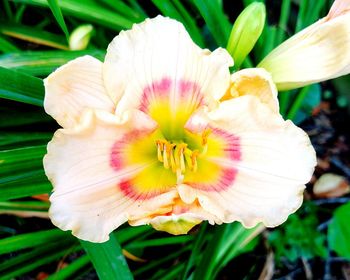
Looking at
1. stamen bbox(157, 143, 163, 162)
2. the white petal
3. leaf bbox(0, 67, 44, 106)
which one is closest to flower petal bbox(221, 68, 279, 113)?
the white petal

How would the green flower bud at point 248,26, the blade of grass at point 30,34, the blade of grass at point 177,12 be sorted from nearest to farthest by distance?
the green flower bud at point 248,26 → the blade of grass at point 177,12 → the blade of grass at point 30,34

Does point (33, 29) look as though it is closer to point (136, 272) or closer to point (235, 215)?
point (136, 272)

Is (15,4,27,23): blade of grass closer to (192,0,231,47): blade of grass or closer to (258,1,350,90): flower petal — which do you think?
(192,0,231,47): blade of grass

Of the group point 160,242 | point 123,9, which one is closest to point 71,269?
point 160,242

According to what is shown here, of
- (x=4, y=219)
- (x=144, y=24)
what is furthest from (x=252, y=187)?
(x=4, y=219)

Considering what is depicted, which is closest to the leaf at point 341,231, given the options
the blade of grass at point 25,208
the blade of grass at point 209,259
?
the blade of grass at point 209,259

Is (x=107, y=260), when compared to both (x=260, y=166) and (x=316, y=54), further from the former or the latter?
(x=316, y=54)

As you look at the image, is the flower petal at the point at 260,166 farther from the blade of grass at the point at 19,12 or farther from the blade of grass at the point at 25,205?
the blade of grass at the point at 19,12
